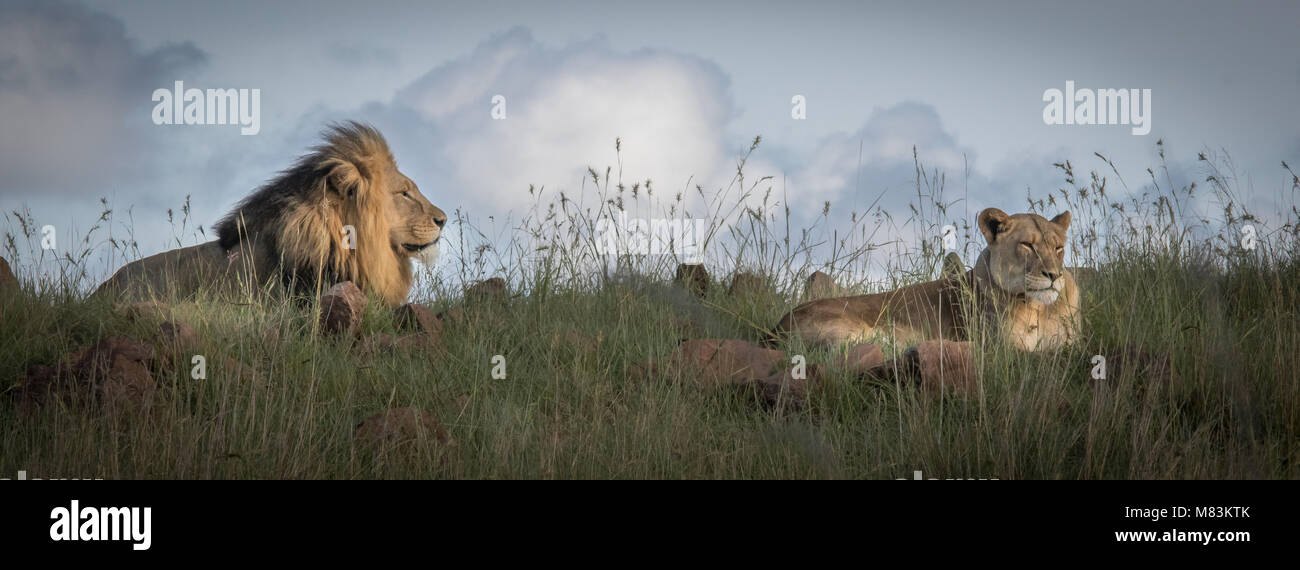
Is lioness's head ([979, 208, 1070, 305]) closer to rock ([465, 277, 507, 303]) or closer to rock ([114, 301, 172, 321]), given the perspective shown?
rock ([465, 277, 507, 303])

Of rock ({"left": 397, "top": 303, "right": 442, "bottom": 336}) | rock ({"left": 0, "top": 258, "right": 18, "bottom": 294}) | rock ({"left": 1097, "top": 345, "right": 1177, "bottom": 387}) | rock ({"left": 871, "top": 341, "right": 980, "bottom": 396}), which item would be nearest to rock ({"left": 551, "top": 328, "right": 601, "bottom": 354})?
rock ({"left": 397, "top": 303, "right": 442, "bottom": 336})

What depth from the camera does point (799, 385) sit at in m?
5.49

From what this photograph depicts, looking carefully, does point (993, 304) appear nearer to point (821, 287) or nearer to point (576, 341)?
point (821, 287)

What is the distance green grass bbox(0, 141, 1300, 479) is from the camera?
4.46 meters

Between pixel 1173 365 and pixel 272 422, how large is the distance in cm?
491

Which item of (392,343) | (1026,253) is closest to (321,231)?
(392,343)

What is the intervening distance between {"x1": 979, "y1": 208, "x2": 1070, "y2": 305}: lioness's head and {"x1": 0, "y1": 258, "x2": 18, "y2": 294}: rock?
7.26m

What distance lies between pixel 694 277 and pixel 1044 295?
A: 314 centimetres

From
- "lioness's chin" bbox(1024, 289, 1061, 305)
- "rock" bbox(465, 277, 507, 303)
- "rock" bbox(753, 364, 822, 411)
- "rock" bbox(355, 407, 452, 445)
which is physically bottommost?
"rock" bbox(355, 407, 452, 445)

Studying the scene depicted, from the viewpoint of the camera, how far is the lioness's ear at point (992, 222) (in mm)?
6566

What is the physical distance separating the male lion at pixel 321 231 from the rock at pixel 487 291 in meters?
0.82

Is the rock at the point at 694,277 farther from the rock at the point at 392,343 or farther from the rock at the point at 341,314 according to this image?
the rock at the point at 341,314
